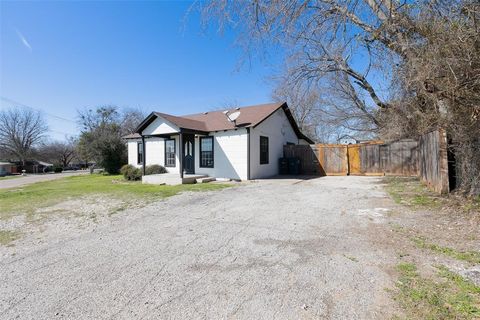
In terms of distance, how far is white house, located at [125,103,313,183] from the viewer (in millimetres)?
13219

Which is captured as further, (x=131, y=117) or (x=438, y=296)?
(x=131, y=117)

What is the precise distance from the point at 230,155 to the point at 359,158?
8.69 metres

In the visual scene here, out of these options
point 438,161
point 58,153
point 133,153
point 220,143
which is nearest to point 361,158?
point 438,161

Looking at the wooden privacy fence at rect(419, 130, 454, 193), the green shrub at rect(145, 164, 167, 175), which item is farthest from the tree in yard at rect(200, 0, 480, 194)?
the green shrub at rect(145, 164, 167, 175)

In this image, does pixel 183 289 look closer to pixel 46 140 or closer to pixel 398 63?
pixel 398 63

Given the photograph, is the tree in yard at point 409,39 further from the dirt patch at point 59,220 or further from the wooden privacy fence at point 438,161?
the dirt patch at point 59,220

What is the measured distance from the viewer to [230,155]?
13.6 metres

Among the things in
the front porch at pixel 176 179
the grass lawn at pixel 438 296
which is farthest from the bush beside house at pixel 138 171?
the grass lawn at pixel 438 296

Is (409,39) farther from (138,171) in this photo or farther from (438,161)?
(138,171)

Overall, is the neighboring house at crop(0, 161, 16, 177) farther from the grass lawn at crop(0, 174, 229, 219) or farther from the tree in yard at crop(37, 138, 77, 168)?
the grass lawn at crop(0, 174, 229, 219)

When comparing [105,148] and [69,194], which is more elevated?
[105,148]

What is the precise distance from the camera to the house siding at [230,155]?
13.2 meters

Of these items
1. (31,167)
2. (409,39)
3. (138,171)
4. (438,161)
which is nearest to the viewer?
(409,39)

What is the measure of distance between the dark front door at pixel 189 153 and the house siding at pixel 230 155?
2.90ft
